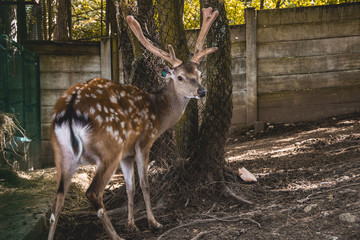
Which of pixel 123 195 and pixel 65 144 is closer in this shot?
pixel 65 144

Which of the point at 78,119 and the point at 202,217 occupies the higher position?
the point at 78,119

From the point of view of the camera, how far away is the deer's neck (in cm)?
411

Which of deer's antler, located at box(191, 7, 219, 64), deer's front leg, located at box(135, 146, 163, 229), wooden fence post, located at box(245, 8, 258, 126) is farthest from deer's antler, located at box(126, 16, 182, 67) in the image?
wooden fence post, located at box(245, 8, 258, 126)

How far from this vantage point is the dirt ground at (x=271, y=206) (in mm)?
3148

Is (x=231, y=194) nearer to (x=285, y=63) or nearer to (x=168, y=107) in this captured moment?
(x=168, y=107)

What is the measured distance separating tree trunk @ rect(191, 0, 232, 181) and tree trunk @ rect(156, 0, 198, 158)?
96 mm

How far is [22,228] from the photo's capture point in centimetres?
325

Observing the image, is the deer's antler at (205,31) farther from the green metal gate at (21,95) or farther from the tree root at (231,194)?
the green metal gate at (21,95)

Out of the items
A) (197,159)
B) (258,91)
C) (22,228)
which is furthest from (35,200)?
(258,91)

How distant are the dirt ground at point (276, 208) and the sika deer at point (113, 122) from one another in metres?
0.33

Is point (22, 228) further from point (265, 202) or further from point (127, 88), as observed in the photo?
point (265, 202)

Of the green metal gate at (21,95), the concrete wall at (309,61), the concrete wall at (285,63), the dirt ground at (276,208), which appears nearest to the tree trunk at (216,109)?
the dirt ground at (276,208)

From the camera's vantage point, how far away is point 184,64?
4.15m

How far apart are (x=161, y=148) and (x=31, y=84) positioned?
3151 mm
